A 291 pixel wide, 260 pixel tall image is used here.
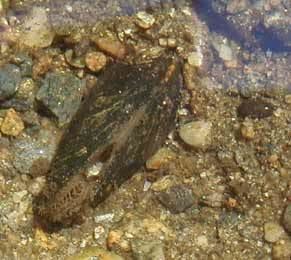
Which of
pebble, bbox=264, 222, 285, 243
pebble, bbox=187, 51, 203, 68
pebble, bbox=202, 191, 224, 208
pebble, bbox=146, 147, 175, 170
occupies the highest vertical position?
pebble, bbox=187, 51, 203, 68

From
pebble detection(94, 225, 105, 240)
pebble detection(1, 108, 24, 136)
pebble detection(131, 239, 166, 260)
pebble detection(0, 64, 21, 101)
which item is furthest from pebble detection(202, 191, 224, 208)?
pebble detection(0, 64, 21, 101)

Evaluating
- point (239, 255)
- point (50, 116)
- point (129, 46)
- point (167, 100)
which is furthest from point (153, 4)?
→ point (239, 255)

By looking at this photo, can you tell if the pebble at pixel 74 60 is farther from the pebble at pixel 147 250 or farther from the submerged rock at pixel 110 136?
the pebble at pixel 147 250

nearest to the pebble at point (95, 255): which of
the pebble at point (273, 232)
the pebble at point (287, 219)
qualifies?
the pebble at point (273, 232)

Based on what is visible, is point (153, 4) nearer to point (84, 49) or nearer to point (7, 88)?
point (84, 49)

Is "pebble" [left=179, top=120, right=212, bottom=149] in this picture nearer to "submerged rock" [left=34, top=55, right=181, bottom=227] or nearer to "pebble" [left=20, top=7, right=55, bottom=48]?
"submerged rock" [left=34, top=55, right=181, bottom=227]

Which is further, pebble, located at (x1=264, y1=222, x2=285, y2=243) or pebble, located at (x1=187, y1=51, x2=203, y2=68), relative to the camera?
pebble, located at (x1=187, y1=51, x2=203, y2=68)
